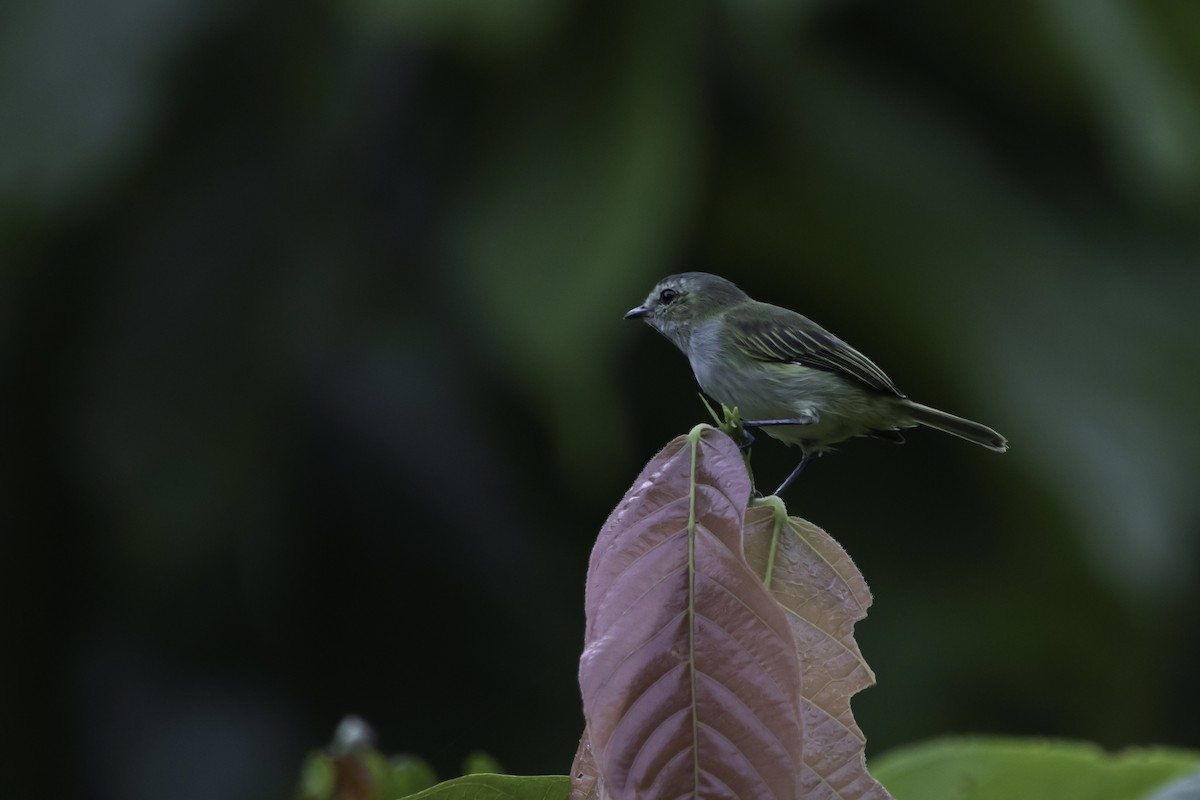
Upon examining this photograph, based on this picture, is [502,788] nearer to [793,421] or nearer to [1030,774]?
[793,421]

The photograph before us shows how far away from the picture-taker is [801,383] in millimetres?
868

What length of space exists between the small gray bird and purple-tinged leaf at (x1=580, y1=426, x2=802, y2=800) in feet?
0.49

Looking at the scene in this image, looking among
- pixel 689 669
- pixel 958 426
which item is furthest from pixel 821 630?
pixel 958 426

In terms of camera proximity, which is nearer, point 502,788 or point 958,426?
point 502,788

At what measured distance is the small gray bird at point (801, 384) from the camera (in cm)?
85

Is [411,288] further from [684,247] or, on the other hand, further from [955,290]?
[955,290]

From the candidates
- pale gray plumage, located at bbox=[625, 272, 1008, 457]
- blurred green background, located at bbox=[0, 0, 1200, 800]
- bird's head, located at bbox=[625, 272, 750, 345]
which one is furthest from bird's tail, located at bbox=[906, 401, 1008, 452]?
blurred green background, located at bbox=[0, 0, 1200, 800]

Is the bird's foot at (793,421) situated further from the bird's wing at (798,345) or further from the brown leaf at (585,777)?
the brown leaf at (585,777)

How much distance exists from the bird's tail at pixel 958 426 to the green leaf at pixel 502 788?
33cm

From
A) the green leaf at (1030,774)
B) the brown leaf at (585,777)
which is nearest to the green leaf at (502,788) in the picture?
the brown leaf at (585,777)

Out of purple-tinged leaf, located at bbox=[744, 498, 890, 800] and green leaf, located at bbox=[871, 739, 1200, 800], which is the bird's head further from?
green leaf, located at bbox=[871, 739, 1200, 800]

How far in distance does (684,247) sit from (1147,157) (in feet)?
3.92

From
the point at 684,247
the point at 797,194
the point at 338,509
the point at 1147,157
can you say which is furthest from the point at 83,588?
the point at 1147,157

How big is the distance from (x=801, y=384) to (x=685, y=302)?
0.16m
